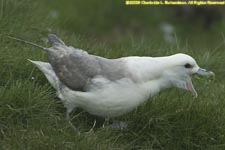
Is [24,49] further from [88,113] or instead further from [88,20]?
[88,20]

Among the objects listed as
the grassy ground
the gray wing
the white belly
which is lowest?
the grassy ground

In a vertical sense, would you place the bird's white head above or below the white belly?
above

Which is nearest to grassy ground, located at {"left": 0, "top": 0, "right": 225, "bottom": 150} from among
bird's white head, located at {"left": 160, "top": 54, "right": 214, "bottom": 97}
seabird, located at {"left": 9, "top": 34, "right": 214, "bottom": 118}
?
seabird, located at {"left": 9, "top": 34, "right": 214, "bottom": 118}

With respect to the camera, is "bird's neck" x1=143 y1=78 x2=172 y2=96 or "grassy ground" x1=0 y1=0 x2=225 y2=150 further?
"bird's neck" x1=143 y1=78 x2=172 y2=96

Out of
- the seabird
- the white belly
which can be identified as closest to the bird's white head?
the seabird

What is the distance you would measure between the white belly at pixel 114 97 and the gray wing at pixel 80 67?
2.3 inches

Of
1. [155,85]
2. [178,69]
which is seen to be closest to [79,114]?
[155,85]

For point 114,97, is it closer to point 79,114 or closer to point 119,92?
point 119,92

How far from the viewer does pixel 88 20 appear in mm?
8328

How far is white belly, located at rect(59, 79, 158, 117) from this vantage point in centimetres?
412

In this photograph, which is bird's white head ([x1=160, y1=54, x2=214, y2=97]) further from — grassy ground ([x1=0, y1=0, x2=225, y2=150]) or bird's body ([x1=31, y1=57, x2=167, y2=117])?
grassy ground ([x1=0, y1=0, x2=225, y2=150])

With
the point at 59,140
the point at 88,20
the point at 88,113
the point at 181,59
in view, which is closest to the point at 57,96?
the point at 88,113

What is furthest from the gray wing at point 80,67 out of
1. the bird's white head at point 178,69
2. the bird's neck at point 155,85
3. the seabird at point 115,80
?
the bird's white head at point 178,69

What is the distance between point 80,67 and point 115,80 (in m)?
0.28
